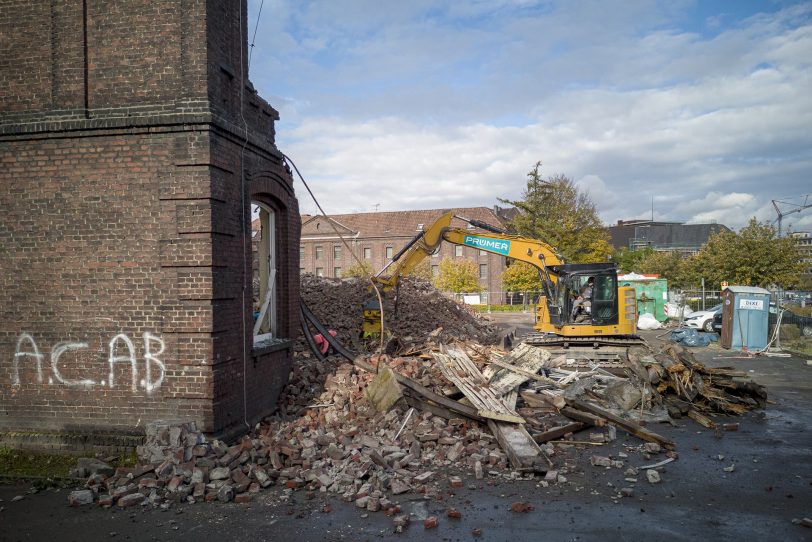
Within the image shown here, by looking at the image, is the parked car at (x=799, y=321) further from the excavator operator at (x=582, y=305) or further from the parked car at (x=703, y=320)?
the excavator operator at (x=582, y=305)

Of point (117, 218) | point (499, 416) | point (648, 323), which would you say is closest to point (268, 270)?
point (117, 218)

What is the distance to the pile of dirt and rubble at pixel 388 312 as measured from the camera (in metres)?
12.7

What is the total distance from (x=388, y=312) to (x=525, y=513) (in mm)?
8255

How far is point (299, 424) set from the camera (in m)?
8.66

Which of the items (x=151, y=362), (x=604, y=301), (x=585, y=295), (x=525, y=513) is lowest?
(x=525, y=513)

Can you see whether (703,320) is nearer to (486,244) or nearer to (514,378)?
(486,244)

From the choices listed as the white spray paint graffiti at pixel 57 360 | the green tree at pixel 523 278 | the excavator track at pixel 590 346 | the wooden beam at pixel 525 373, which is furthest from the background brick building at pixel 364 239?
the white spray paint graffiti at pixel 57 360

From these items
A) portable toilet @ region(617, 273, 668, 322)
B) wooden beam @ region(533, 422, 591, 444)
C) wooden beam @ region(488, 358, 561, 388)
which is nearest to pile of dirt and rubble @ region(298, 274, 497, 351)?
wooden beam @ region(488, 358, 561, 388)

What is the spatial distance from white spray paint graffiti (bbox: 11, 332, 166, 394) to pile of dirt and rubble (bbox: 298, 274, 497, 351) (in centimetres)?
360

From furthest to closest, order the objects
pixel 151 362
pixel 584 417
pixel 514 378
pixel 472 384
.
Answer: pixel 514 378
pixel 472 384
pixel 584 417
pixel 151 362

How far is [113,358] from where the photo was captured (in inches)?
307

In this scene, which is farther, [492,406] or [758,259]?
[758,259]

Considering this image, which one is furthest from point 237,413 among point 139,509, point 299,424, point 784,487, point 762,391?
point 762,391

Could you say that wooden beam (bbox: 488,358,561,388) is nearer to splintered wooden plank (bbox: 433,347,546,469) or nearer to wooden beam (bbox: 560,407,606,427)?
splintered wooden plank (bbox: 433,347,546,469)
